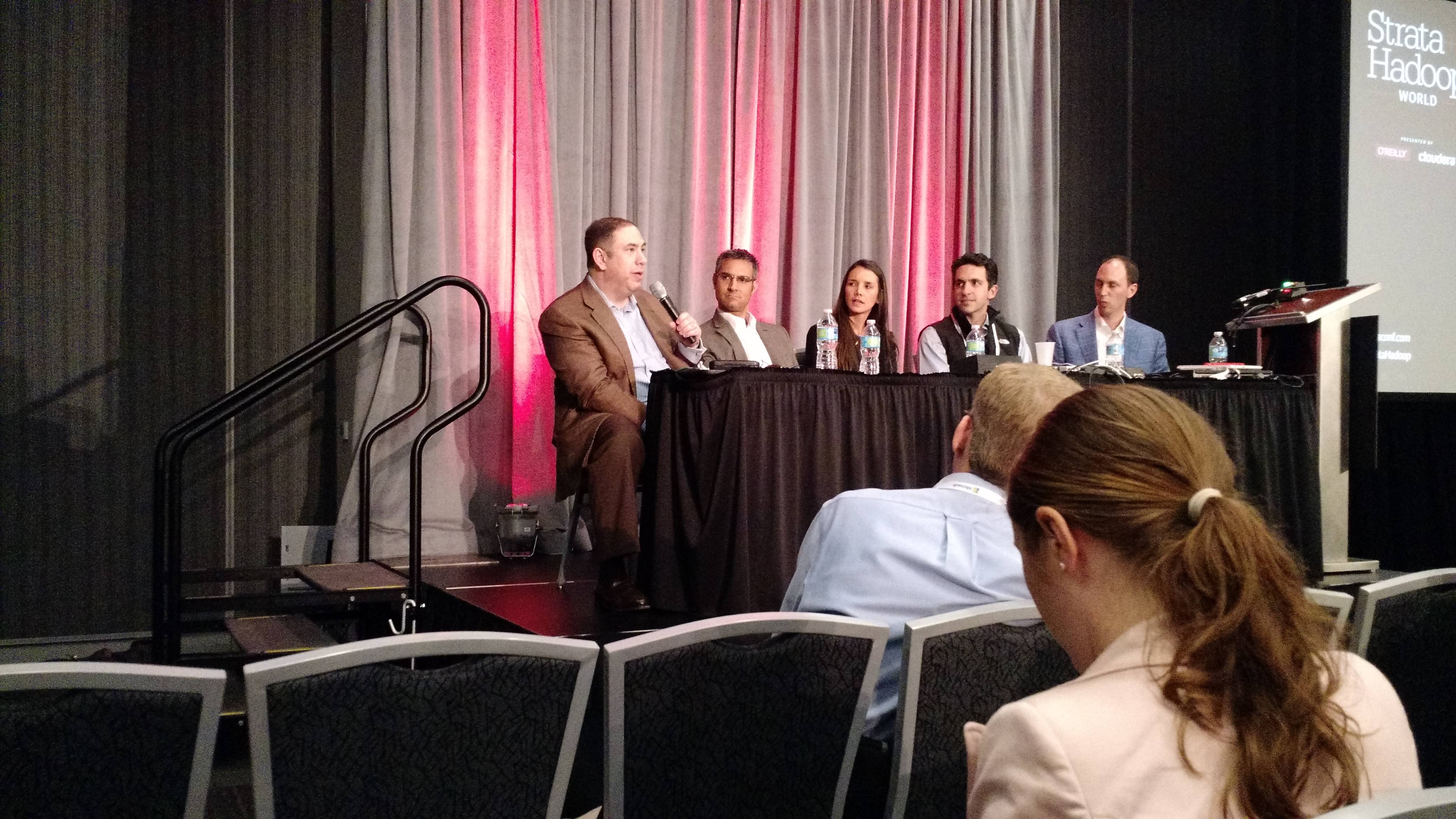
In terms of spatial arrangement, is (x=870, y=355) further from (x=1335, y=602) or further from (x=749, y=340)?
(x=1335, y=602)

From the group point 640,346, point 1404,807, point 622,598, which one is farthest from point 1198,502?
point 640,346

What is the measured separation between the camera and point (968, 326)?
5004 millimetres

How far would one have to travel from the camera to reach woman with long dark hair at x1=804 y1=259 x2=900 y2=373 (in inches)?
190

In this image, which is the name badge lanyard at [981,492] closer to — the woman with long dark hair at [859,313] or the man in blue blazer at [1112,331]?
the woman with long dark hair at [859,313]

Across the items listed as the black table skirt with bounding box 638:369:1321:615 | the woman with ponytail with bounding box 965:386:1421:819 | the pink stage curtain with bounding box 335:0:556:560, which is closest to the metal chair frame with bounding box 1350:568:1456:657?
the woman with ponytail with bounding box 965:386:1421:819

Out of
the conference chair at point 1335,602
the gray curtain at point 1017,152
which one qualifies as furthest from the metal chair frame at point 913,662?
the gray curtain at point 1017,152

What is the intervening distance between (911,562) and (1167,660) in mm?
928

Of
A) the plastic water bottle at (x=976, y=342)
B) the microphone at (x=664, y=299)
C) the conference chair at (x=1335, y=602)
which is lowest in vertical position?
the conference chair at (x=1335, y=602)

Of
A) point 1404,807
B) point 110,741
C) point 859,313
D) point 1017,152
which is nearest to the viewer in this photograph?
point 1404,807

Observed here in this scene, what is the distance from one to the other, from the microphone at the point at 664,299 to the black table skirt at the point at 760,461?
68 centimetres

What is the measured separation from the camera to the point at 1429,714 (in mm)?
1835

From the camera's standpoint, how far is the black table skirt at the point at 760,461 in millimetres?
3295

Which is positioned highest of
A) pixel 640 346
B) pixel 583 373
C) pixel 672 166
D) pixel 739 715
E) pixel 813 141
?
pixel 813 141

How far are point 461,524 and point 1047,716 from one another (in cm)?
420
